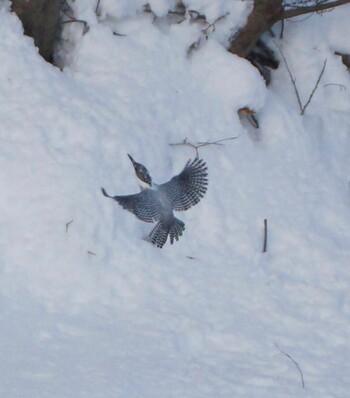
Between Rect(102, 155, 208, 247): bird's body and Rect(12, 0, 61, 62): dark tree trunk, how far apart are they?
6.45 feet

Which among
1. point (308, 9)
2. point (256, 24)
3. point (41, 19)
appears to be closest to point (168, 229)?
point (41, 19)

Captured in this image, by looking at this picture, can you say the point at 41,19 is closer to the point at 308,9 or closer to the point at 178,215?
the point at 178,215

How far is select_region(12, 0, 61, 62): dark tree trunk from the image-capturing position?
302 inches

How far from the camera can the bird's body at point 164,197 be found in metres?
6.06

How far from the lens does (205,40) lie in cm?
824

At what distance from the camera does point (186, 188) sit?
6164 millimetres

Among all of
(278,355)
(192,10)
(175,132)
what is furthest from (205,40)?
(278,355)

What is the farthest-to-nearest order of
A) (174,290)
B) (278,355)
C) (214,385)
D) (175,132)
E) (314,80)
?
(314,80) < (175,132) < (174,290) < (278,355) < (214,385)

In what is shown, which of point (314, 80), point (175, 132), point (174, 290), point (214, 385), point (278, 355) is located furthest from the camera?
point (314, 80)

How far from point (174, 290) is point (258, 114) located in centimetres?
190

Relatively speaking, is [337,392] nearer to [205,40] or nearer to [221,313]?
[221,313]

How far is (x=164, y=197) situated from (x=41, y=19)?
7.05 feet

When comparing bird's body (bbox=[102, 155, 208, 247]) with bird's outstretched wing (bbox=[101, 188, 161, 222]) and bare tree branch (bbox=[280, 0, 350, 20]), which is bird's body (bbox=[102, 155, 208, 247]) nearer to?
bird's outstretched wing (bbox=[101, 188, 161, 222])

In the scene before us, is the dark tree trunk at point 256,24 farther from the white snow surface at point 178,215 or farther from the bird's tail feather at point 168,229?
the bird's tail feather at point 168,229
